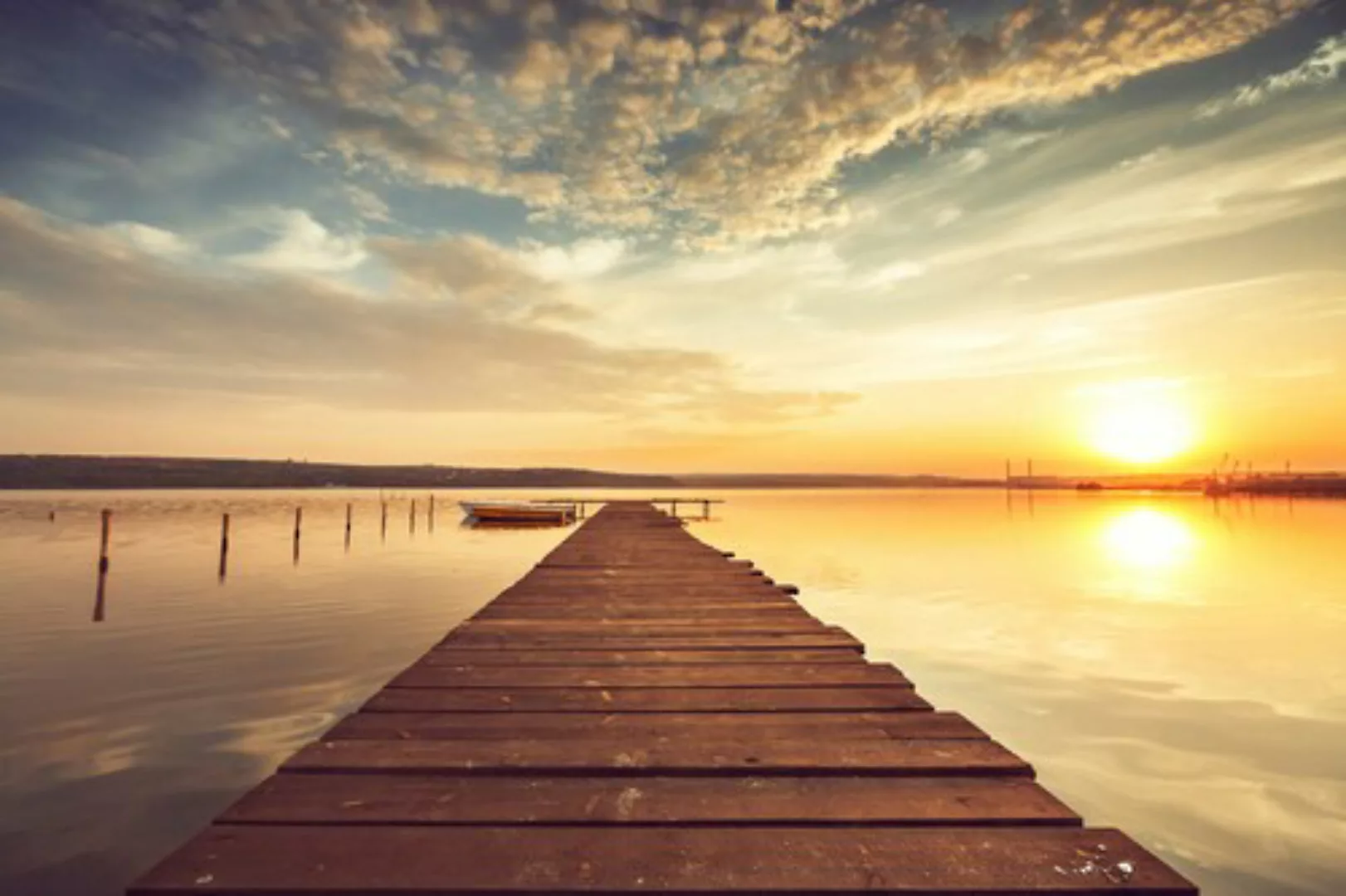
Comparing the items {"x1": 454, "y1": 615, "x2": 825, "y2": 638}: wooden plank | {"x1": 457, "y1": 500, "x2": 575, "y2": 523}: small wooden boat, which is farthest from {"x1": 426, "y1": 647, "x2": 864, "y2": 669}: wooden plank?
{"x1": 457, "y1": 500, "x2": 575, "y2": 523}: small wooden boat

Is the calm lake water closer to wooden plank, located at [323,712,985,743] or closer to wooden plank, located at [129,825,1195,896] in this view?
wooden plank, located at [323,712,985,743]

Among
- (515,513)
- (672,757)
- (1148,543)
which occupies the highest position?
(672,757)

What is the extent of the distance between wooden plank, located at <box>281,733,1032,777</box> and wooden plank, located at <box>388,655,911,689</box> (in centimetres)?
127

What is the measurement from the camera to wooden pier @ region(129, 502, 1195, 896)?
8.05 feet

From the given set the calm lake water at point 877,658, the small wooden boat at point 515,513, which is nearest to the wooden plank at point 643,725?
the calm lake water at point 877,658

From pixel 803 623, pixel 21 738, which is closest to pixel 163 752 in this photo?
pixel 21 738

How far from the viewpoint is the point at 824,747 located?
12.3 ft

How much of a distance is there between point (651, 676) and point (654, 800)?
2.34 meters

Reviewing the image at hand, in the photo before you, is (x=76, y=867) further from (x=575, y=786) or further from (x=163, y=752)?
(x=575, y=786)

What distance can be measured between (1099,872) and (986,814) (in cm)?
48

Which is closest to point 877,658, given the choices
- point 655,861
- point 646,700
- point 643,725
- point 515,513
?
point 646,700

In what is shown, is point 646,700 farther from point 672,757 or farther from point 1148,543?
point 1148,543

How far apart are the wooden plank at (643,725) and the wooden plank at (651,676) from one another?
0.72m

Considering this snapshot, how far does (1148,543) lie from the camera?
3772cm
